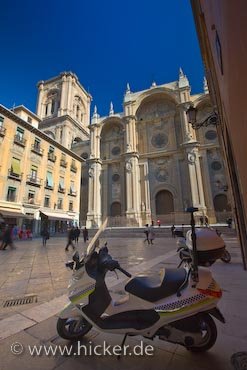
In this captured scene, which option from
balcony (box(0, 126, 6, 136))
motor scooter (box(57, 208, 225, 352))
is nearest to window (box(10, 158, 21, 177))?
balcony (box(0, 126, 6, 136))

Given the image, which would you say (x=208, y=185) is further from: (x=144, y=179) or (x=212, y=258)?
(x=212, y=258)

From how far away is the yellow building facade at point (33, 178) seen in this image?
18672mm

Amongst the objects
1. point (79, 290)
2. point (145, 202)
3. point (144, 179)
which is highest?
point (144, 179)

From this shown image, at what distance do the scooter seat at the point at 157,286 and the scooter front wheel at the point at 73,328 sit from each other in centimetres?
69

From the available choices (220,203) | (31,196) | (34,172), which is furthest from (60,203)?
(220,203)

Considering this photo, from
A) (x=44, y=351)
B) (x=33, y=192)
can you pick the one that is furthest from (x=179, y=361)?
(x=33, y=192)

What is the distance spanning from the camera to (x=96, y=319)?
195 centimetres

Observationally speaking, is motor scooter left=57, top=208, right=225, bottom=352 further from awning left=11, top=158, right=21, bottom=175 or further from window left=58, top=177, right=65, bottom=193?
window left=58, top=177, right=65, bottom=193

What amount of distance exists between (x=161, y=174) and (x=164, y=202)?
397 centimetres

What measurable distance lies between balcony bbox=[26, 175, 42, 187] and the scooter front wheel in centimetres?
2073

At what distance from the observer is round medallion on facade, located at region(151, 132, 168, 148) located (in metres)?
28.9

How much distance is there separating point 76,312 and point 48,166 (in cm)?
2345

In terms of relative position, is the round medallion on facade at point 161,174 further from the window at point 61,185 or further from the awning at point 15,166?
the awning at point 15,166

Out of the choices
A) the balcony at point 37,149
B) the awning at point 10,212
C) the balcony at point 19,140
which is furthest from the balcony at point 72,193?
the balcony at point 19,140
